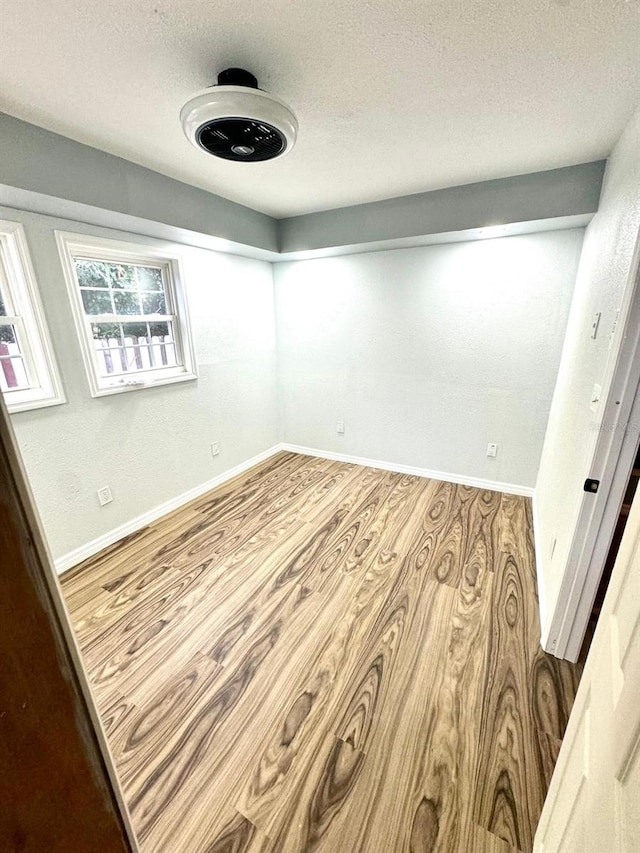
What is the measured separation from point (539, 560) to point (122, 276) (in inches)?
132

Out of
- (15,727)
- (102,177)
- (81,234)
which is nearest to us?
(15,727)

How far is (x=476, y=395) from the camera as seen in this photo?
295cm

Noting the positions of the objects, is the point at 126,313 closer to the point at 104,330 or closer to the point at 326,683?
the point at 104,330

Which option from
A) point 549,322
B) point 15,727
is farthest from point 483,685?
point 549,322

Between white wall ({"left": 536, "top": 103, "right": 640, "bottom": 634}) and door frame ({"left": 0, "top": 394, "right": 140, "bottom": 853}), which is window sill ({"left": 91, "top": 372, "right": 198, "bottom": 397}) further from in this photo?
white wall ({"left": 536, "top": 103, "right": 640, "bottom": 634})

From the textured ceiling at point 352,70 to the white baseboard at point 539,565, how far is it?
2.26 m

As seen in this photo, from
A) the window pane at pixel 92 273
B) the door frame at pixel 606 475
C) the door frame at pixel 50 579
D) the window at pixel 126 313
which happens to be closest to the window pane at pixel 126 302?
the window at pixel 126 313

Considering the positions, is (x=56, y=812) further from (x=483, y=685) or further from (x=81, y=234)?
(x=81, y=234)

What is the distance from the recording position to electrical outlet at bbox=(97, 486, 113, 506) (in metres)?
2.33

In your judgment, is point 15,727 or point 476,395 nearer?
point 15,727

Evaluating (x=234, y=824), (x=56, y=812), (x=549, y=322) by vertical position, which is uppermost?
(x=549, y=322)

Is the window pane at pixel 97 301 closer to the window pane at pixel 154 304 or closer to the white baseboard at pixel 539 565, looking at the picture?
the window pane at pixel 154 304

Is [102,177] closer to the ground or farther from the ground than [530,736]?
farther from the ground

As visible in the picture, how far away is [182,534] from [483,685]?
2.05 m
